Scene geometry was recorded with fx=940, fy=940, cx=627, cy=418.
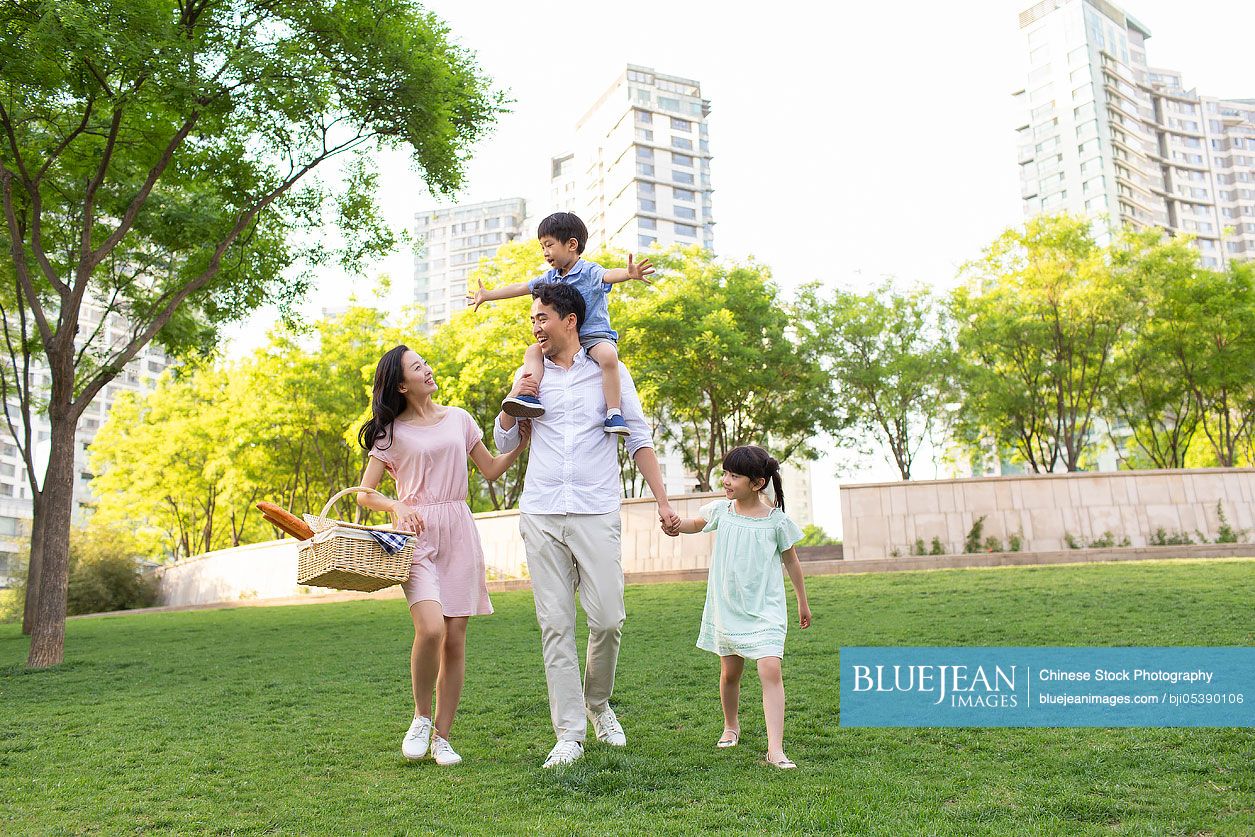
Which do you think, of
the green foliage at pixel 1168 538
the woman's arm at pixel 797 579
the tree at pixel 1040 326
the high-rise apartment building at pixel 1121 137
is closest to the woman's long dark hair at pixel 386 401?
the woman's arm at pixel 797 579

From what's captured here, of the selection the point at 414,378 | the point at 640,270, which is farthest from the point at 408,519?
the point at 640,270

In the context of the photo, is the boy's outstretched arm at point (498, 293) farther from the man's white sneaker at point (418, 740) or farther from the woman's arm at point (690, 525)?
the man's white sneaker at point (418, 740)

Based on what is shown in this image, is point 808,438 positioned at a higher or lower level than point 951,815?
higher

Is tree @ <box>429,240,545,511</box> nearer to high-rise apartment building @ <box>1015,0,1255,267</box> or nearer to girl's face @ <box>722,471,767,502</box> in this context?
girl's face @ <box>722,471,767,502</box>

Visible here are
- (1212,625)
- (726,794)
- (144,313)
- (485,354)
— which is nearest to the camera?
(726,794)

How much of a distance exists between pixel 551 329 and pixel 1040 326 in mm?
26385

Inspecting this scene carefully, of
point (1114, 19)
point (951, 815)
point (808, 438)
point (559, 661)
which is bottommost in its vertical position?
point (951, 815)

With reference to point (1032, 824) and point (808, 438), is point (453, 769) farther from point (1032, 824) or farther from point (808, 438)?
point (808, 438)

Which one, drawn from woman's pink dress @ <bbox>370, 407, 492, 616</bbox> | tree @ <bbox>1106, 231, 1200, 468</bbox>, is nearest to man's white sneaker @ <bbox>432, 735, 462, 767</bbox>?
woman's pink dress @ <bbox>370, 407, 492, 616</bbox>

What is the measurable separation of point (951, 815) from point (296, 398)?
2929 cm

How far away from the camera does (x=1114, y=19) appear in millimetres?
84562

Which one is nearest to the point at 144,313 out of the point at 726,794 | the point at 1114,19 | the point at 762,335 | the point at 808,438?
the point at 726,794

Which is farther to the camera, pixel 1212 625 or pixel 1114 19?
pixel 1114 19

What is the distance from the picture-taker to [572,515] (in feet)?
14.3
